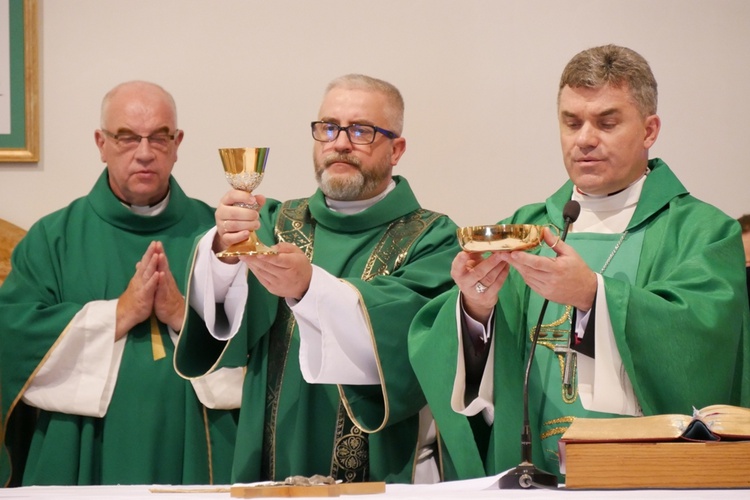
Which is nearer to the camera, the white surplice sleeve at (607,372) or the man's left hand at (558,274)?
the man's left hand at (558,274)

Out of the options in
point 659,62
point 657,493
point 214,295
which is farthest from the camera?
point 659,62

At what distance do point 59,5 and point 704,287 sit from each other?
423 centimetres

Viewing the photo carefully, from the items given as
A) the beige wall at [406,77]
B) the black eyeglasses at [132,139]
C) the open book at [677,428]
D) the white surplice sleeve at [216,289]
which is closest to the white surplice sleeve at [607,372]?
the open book at [677,428]

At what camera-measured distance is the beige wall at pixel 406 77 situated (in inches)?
255

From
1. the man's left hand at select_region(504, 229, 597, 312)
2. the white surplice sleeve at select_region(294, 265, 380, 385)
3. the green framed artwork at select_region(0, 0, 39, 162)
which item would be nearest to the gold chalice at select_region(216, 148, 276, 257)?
the white surplice sleeve at select_region(294, 265, 380, 385)

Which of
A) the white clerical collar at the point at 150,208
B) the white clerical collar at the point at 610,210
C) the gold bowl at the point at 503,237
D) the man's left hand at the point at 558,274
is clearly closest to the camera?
the gold bowl at the point at 503,237

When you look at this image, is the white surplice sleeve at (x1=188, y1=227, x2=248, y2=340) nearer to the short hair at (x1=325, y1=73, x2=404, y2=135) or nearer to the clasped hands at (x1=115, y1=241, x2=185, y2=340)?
the clasped hands at (x1=115, y1=241, x2=185, y2=340)

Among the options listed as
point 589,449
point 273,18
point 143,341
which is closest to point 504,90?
point 273,18

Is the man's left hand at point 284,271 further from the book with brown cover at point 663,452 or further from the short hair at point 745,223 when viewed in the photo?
the short hair at point 745,223

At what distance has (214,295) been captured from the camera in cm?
467

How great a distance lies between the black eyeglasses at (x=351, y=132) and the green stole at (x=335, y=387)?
396 mm

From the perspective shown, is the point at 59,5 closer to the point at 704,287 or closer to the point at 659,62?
the point at 659,62

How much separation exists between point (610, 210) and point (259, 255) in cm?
135

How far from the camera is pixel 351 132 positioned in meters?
5.14
